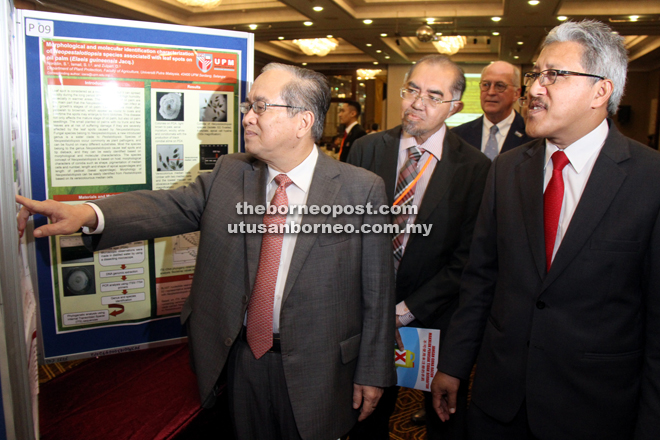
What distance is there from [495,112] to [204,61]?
1.97 meters

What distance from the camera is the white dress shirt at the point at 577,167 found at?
1262 millimetres

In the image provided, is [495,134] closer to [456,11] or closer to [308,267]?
[308,267]

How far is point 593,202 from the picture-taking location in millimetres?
1180

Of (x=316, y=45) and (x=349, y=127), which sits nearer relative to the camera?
(x=349, y=127)

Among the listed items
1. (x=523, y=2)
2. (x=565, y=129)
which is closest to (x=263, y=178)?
(x=565, y=129)

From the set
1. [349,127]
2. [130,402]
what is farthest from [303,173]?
[349,127]

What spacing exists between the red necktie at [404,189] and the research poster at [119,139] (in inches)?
31.9

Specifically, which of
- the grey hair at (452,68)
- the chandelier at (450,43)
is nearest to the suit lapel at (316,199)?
the grey hair at (452,68)

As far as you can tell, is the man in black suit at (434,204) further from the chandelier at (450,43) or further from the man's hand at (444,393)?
the chandelier at (450,43)

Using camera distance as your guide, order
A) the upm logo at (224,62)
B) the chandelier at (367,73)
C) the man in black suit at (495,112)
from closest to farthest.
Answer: the upm logo at (224,62)
the man in black suit at (495,112)
the chandelier at (367,73)

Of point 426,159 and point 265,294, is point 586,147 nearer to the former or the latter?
point 426,159

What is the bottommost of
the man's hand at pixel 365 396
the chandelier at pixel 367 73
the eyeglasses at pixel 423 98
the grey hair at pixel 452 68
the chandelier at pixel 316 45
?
the man's hand at pixel 365 396

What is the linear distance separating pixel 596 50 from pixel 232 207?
1166 mm

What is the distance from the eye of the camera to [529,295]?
4.24ft
